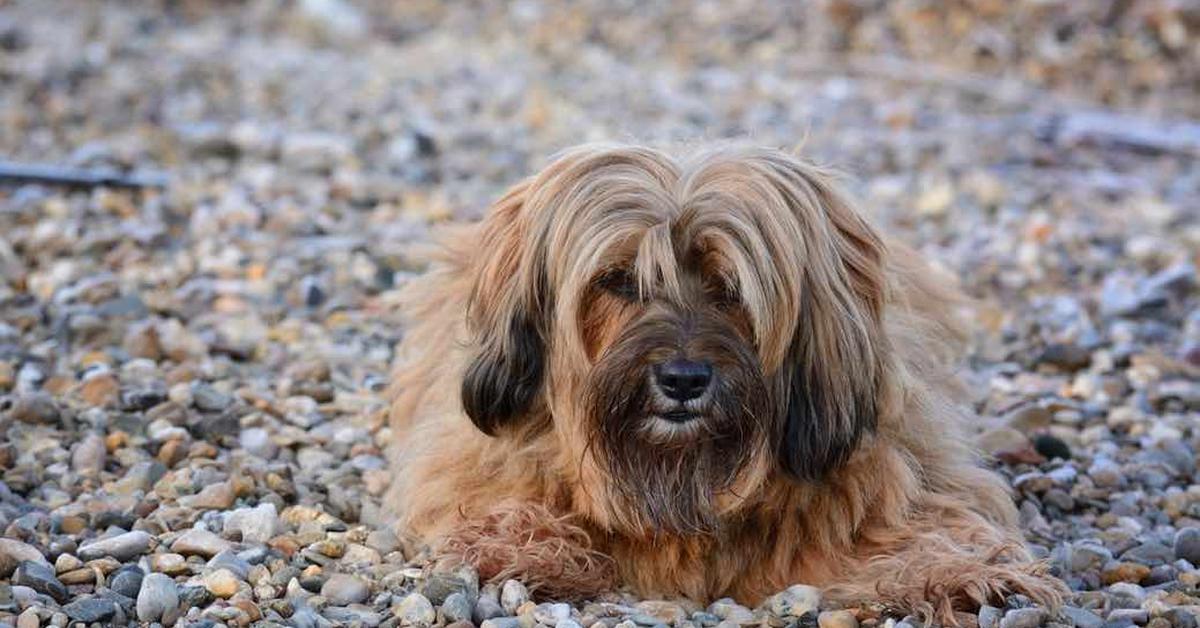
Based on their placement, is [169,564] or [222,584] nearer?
[222,584]

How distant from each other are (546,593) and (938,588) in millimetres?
971

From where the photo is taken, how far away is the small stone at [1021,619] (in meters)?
4.00

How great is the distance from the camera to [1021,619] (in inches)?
158

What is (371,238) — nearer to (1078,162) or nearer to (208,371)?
(208,371)

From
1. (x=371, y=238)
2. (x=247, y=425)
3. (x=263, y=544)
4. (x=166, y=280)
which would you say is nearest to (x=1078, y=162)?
(x=371, y=238)

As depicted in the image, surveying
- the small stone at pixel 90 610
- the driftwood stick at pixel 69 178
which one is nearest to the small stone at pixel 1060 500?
the small stone at pixel 90 610

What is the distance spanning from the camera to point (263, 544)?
4.56 m

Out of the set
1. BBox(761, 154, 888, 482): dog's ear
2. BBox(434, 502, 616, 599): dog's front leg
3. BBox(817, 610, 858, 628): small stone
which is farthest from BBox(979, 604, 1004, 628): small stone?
BBox(434, 502, 616, 599): dog's front leg

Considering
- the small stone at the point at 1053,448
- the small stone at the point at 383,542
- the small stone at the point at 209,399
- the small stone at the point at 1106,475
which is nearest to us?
the small stone at the point at 383,542

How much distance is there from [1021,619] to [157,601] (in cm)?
201

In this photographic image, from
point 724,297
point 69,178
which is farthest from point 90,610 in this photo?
A: point 69,178

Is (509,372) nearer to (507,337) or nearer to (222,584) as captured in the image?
(507,337)

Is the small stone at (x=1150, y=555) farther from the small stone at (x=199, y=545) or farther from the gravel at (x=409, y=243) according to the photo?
the small stone at (x=199, y=545)

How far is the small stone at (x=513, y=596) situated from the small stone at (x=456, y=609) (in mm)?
113
